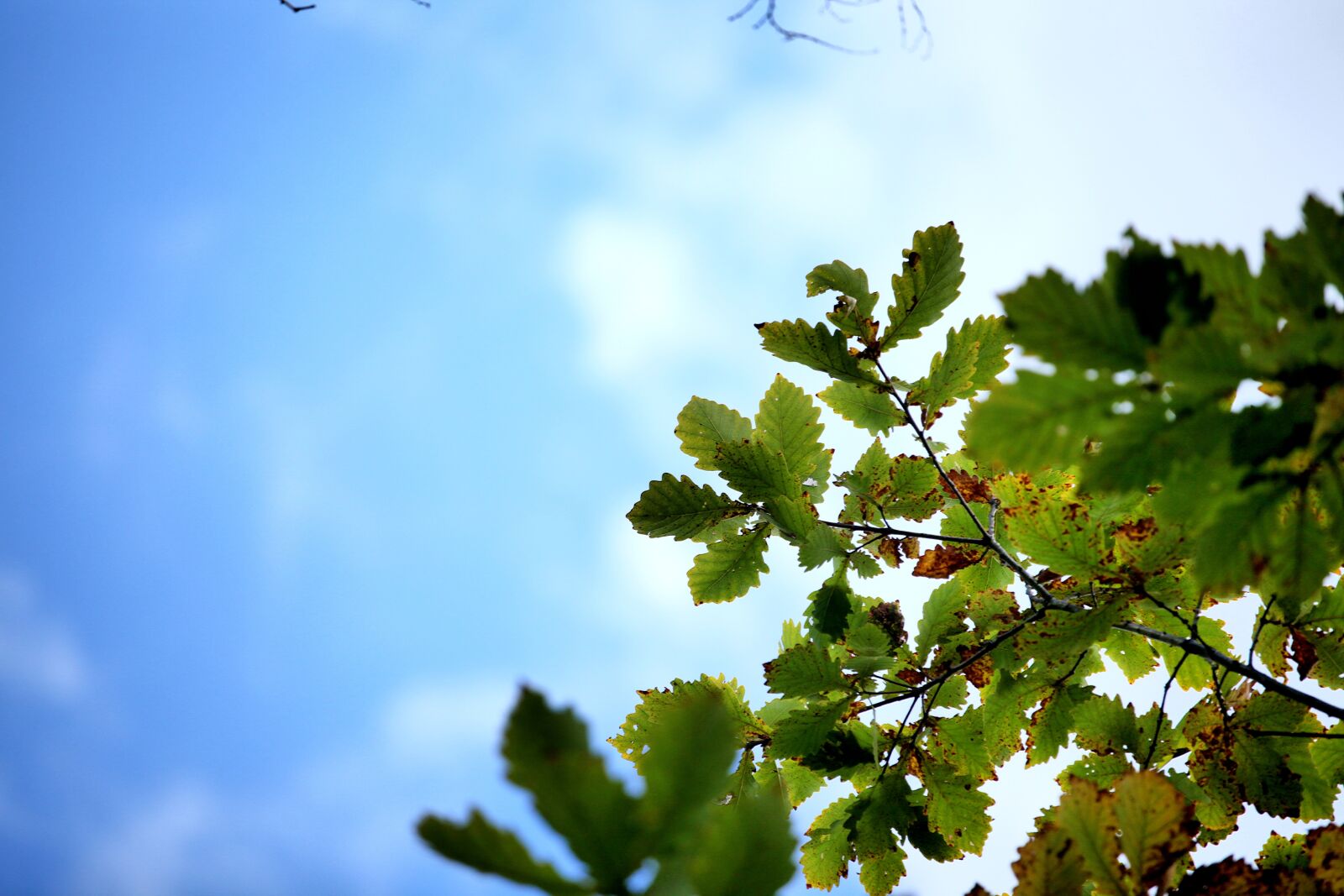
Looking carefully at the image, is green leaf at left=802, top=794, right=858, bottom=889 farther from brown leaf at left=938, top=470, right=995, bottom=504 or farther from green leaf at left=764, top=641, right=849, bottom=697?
brown leaf at left=938, top=470, right=995, bottom=504

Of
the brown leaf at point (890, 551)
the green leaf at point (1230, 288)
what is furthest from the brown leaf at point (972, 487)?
the green leaf at point (1230, 288)

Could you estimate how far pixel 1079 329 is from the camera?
2.70ft

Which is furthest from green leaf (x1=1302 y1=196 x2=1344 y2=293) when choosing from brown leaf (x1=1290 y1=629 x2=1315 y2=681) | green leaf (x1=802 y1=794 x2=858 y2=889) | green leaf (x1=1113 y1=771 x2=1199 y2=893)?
green leaf (x1=802 y1=794 x2=858 y2=889)

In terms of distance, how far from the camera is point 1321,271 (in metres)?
0.81

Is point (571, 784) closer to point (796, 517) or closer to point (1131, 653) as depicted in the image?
point (796, 517)

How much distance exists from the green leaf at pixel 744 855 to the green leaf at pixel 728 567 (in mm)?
1312

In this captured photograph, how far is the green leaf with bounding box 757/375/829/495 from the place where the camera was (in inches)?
80.0

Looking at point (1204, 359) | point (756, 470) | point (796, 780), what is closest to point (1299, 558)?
point (1204, 359)

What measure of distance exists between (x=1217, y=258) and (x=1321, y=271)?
0.29 feet

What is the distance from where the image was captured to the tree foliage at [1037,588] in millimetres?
795

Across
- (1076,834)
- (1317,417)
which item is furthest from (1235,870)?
(1317,417)

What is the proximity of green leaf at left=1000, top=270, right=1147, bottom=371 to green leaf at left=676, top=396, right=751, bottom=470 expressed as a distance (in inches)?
47.0

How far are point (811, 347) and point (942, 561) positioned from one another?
2.34 ft

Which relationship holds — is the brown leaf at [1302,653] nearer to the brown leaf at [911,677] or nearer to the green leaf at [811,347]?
the brown leaf at [911,677]
